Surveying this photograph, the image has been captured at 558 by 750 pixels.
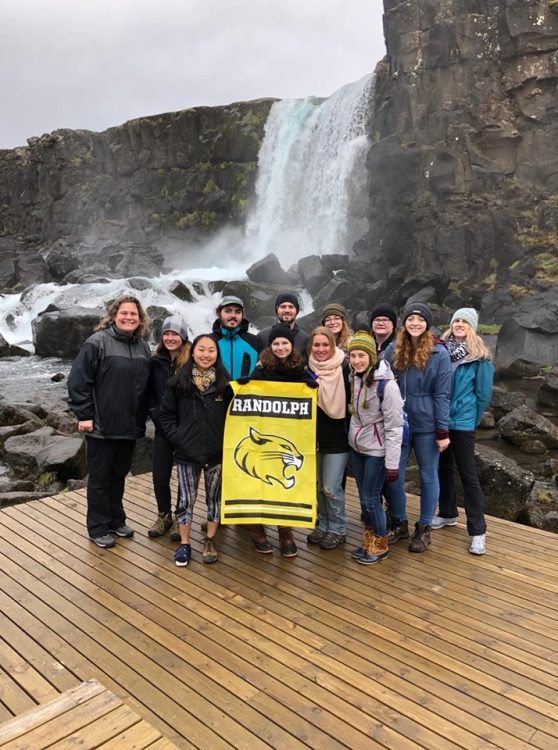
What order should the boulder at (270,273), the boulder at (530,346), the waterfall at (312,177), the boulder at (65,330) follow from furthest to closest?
1. the waterfall at (312,177)
2. the boulder at (270,273)
3. the boulder at (65,330)
4. the boulder at (530,346)

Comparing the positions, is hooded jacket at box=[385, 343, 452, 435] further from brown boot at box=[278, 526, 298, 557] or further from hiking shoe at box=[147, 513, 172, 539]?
hiking shoe at box=[147, 513, 172, 539]

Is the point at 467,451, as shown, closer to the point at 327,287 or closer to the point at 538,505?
the point at 538,505

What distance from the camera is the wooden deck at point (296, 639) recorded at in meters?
3.29

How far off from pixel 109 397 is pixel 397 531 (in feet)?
10.1

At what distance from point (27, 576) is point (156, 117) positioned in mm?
51631

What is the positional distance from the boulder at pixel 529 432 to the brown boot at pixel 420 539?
8380 mm

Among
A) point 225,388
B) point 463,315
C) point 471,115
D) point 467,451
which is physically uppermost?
point 471,115

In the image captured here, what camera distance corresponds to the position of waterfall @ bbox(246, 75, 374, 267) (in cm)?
3360

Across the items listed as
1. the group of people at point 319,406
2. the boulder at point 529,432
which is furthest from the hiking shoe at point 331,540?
the boulder at point 529,432

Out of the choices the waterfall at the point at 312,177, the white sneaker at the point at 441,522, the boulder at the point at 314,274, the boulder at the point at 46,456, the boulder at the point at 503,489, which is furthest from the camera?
the waterfall at the point at 312,177

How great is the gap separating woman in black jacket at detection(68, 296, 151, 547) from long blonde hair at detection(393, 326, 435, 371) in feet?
7.88

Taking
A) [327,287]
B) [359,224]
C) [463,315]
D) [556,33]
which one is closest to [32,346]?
[327,287]

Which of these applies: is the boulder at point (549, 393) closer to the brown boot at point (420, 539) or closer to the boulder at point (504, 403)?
the boulder at point (504, 403)

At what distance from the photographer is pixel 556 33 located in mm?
25656
